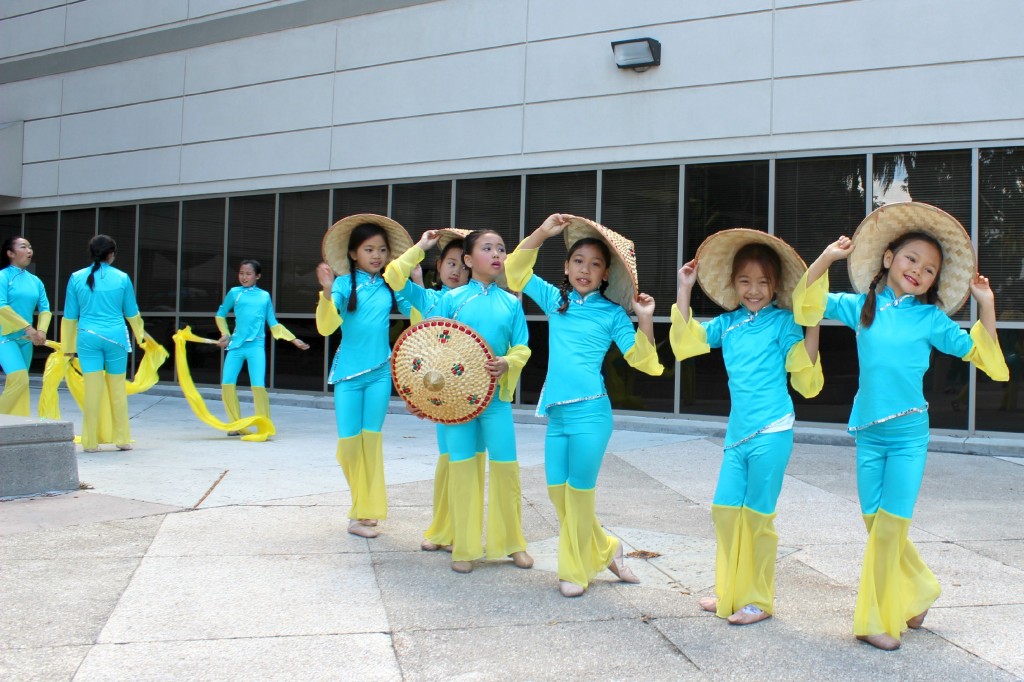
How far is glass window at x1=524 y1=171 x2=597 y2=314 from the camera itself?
1204cm

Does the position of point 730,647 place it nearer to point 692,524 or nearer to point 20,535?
point 692,524

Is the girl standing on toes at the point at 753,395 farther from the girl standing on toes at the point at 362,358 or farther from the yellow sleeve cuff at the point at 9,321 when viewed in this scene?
the yellow sleeve cuff at the point at 9,321

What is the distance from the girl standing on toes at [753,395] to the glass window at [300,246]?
35.0ft

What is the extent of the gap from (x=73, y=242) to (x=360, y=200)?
6.64 metres

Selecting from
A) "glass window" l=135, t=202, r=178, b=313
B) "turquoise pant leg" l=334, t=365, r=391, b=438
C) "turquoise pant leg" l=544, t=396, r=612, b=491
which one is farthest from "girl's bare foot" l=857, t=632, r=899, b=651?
"glass window" l=135, t=202, r=178, b=313

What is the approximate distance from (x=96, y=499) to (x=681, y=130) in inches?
→ 316

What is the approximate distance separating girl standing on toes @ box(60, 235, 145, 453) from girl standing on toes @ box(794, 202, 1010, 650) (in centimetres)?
691

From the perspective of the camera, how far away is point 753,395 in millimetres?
4098

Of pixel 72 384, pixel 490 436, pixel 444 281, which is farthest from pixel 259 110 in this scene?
pixel 490 436

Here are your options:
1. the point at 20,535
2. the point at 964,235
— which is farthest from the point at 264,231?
the point at 964,235

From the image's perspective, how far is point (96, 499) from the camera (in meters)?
6.30

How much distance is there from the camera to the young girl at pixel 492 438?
16.1 ft

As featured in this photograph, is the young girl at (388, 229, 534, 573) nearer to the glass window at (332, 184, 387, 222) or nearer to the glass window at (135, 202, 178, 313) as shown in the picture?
the glass window at (332, 184, 387, 222)

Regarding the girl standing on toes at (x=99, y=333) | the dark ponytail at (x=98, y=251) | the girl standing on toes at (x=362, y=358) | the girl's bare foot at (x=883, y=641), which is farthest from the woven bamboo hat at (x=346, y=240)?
the dark ponytail at (x=98, y=251)
